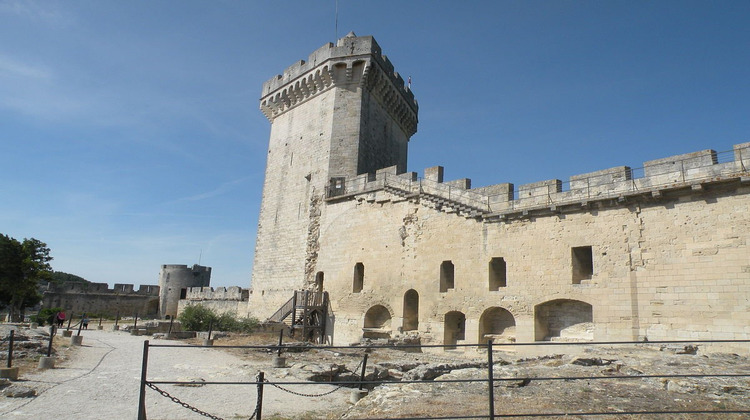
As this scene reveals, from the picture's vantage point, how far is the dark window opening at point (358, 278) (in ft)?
66.0

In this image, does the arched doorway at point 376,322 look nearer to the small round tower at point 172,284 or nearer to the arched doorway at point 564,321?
the arched doorway at point 564,321

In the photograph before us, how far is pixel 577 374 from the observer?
8164 millimetres

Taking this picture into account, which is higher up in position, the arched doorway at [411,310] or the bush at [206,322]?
the arched doorway at [411,310]

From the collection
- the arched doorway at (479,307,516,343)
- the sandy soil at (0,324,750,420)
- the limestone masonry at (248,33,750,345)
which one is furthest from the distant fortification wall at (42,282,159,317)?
the arched doorway at (479,307,516,343)

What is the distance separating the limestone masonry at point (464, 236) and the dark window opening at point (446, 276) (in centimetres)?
4

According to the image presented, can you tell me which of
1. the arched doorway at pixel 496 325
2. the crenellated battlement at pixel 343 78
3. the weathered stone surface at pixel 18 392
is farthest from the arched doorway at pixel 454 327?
the weathered stone surface at pixel 18 392

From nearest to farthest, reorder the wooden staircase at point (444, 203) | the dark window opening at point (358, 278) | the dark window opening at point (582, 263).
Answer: the dark window opening at point (582, 263)
the wooden staircase at point (444, 203)
the dark window opening at point (358, 278)

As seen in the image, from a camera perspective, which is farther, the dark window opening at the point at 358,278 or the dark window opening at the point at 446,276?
the dark window opening at the point at 358,278

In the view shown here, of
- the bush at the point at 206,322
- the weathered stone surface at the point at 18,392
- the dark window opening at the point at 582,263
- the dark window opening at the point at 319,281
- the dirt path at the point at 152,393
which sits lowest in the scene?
the dirt path at the point at 152,393

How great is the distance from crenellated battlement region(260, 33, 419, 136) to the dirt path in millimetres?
15223

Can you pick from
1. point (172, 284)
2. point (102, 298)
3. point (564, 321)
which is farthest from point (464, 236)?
point (102, 298)

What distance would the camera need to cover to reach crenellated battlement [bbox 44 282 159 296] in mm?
33475

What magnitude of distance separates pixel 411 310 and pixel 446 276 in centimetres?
213

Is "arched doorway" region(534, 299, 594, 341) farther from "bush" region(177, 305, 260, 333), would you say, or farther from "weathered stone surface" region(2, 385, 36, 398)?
"weathered stone surface" region(2, 385, 36, 398)
